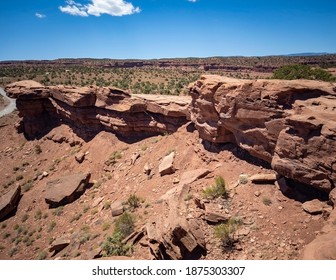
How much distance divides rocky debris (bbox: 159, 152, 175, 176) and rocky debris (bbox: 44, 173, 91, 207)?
6036mm

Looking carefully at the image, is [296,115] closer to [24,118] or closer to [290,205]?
[290,205]

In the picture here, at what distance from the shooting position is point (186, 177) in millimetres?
12453

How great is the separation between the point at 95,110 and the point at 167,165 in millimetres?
10761

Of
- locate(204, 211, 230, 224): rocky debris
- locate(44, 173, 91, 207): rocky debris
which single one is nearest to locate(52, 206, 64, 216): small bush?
locate(44, 173, 91, 207): rocky debris

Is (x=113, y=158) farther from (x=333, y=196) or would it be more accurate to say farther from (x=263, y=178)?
(x=333, y=196)

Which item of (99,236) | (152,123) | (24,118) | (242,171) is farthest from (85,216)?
(24,118)

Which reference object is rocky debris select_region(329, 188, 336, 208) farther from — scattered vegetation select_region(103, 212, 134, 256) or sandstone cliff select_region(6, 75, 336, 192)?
scattered vegetation select_region(103, 212, 134, 256)

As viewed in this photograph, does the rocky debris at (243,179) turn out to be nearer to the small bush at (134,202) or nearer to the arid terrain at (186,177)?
the arid terrain at (186,177)

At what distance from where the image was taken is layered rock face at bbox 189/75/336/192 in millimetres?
8016

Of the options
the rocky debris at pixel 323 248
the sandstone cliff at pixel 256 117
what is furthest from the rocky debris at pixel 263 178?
the rocky debris at pixel 323 248

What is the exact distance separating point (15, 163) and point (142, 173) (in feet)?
49.1

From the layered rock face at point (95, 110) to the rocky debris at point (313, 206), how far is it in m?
10.0

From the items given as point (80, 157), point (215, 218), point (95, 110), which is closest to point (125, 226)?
point (215, 218)

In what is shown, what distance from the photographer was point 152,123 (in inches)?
745
